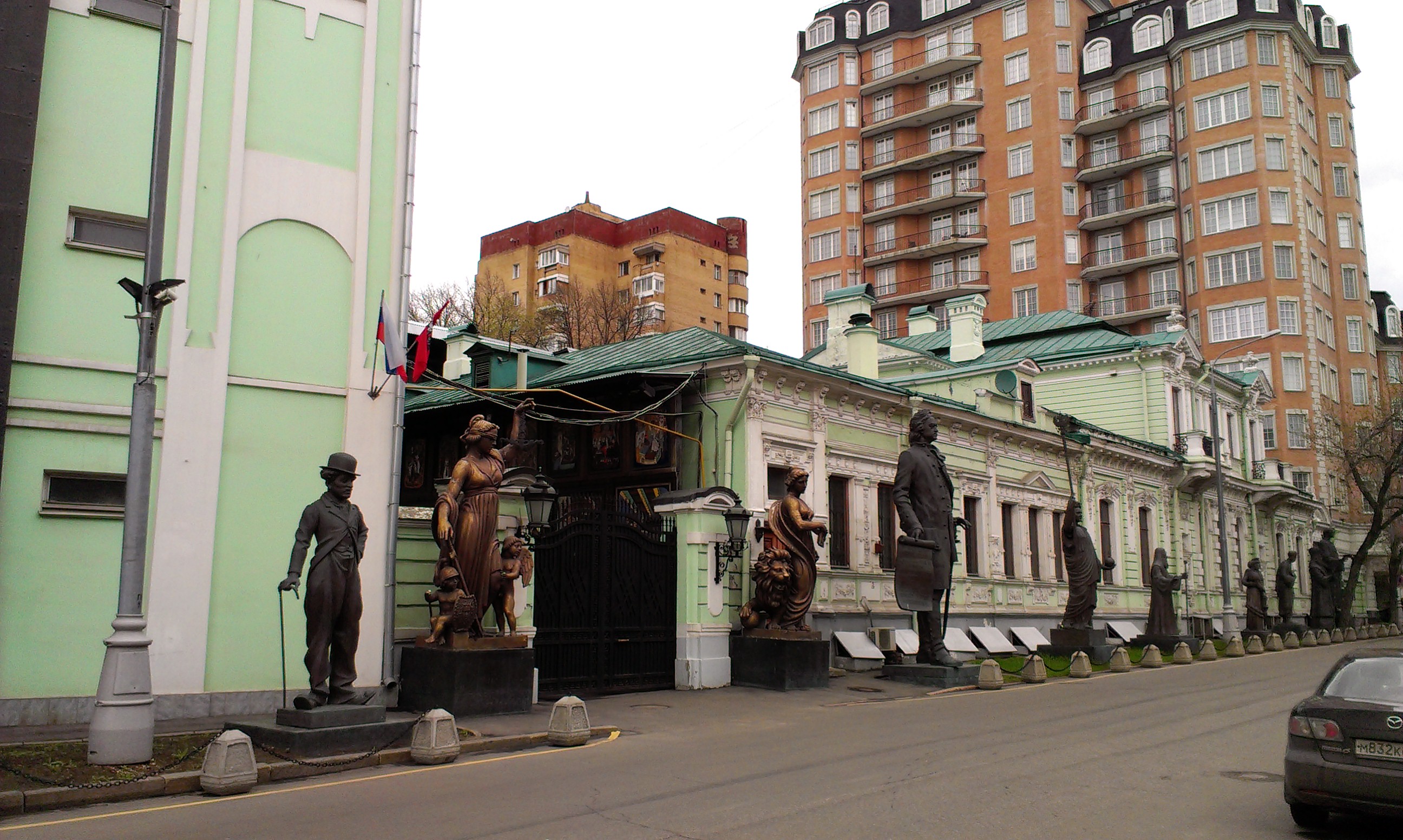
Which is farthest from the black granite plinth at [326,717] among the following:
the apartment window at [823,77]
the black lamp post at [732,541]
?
the apartment window at [823,77]

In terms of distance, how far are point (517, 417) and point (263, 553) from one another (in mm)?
3583

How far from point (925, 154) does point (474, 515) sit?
175ft

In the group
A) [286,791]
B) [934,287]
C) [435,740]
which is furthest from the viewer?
[934,287]

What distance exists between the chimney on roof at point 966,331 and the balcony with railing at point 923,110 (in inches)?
1150

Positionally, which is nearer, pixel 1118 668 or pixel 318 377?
pixel 318 377

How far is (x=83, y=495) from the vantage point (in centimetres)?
1208

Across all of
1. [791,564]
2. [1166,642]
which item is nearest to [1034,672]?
[791,564]

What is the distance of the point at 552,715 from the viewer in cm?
1102

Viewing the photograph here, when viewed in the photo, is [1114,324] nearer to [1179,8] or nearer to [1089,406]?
[1179,8]

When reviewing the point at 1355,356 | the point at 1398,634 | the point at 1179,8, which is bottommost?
the point at 1398,634

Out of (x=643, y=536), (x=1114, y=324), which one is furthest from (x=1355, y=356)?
(x=643, y=536)

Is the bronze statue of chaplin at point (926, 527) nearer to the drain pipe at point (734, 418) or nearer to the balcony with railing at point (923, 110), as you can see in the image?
the drain pipe at point (734, 418)

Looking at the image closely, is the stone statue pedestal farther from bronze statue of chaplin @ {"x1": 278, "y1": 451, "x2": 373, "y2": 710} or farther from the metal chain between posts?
the metal chain between posts

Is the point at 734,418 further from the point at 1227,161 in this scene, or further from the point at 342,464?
the point at 1227,161
